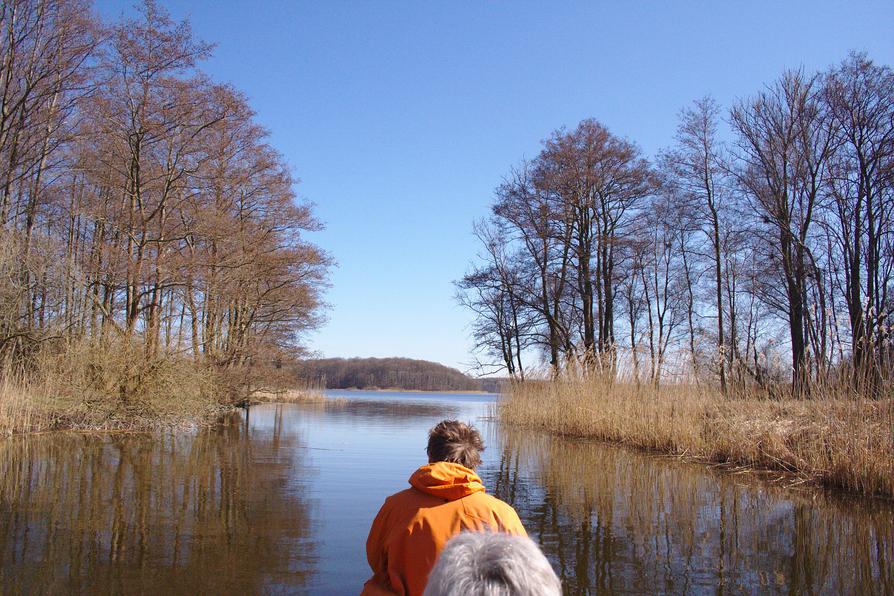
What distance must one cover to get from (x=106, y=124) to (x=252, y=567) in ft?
48.9

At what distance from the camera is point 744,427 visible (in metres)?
10.5

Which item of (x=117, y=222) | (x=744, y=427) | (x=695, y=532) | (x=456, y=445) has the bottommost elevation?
(x=695, y=532)

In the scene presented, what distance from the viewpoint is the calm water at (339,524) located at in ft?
15.5

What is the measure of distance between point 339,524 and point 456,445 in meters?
4.05

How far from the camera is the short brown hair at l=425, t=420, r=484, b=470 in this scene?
9.58ft

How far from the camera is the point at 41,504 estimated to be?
6.67 m

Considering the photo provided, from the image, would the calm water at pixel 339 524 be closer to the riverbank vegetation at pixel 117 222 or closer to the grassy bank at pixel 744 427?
the grassy bank at pixel 744 427

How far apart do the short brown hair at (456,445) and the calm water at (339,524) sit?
6.84 feet

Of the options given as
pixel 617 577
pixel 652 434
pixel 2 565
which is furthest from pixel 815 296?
pixel 2 565

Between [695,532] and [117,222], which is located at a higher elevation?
[117,222]

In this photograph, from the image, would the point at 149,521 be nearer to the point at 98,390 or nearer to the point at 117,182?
the point at 98,390

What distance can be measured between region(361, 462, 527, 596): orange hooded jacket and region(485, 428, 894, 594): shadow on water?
2460mm

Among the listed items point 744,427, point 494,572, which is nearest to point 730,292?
point 744,427

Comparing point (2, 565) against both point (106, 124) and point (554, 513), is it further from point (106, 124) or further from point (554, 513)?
point (106, 124)
